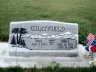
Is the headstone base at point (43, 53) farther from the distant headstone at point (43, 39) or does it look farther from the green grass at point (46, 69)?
the green grass at point (46, 69)

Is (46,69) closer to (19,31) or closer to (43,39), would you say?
(43,39)

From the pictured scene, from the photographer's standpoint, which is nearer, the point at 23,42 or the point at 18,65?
the point at 18,65

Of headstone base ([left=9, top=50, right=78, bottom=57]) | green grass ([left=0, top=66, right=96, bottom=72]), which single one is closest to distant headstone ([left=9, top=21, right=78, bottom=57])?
headstone base ([left=9, top=50, right=78, bottom=57])

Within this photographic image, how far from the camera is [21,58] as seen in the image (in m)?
4.48

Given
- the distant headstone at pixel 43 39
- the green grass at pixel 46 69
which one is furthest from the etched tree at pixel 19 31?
the green grass at pixel 46 69

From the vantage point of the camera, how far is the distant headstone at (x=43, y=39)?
4469 mm

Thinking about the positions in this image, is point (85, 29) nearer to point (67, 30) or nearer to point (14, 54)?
point (67, 30)

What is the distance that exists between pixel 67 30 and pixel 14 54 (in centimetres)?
135

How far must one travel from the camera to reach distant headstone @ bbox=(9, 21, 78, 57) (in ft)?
14.7

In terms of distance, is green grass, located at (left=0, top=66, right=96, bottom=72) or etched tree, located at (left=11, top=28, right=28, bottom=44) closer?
green grass, located at (left=0, top=66, right=96, bottom=72)

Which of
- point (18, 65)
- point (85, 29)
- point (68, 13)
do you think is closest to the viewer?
point (18, 65)

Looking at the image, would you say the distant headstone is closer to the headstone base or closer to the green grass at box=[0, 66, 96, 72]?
the headstone base

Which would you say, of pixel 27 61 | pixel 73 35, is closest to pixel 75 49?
pixel 73 35

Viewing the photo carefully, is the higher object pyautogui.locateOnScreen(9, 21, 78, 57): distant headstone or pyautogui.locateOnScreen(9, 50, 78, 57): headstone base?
pyautogui.locateOnScreen(9, 21, 78, 57): distant headstone
